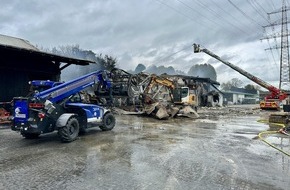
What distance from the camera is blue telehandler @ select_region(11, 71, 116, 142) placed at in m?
9.37

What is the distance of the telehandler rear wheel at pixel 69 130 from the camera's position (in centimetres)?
973

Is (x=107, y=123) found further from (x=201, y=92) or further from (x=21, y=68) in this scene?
(x=201, y=92)

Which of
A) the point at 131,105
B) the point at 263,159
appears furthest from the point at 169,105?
the point at 263,159

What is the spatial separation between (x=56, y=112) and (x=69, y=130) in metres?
0.78

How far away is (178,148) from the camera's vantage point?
9.14 metres

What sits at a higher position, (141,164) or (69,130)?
(69,130)

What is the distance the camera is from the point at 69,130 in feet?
32.8

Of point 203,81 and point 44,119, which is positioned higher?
point 203,81

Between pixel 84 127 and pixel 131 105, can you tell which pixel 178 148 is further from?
pixel 131 105

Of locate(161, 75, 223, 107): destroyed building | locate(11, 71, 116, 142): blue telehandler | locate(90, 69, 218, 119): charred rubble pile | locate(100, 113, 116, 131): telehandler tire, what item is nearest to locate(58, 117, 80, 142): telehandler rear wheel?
locate(11, 71, 116, 142): blue telehandler

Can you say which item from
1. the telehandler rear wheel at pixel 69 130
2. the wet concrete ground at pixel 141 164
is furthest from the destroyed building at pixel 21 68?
the telehandler rear wheel at pixel 69 130

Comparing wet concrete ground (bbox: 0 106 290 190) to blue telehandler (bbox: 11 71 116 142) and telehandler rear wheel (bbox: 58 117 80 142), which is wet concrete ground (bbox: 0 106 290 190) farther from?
blue telehandler (bbox: 11 71 116 142)

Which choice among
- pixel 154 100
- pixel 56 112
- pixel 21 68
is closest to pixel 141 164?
pixel 56 112

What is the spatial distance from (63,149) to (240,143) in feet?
20.3
